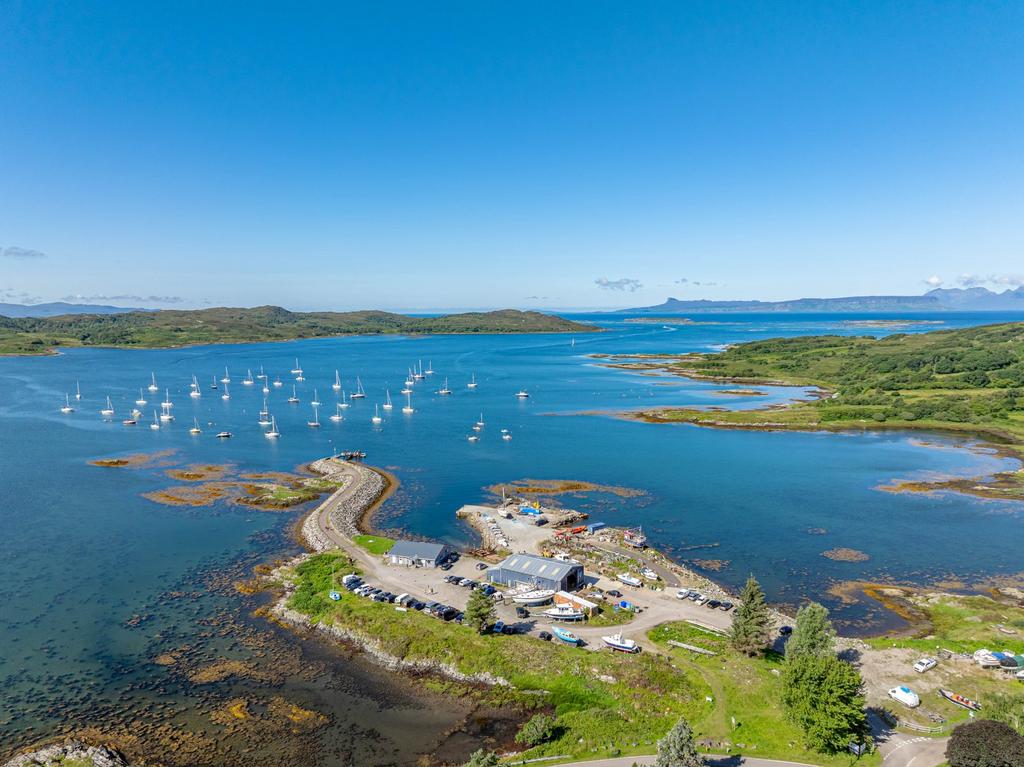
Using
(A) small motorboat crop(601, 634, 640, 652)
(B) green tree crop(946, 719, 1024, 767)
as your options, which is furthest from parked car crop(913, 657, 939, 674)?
(A) small motorboat crop(601, 634, 640, 652)

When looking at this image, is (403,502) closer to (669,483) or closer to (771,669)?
(669,483)

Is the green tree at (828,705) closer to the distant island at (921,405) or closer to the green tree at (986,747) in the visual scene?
the green tree at (986,747)

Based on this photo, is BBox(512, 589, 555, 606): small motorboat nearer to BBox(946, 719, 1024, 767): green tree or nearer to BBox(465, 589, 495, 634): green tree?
BBox(465, 589, 495, 634): green tree

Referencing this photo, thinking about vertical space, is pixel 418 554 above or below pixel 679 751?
below

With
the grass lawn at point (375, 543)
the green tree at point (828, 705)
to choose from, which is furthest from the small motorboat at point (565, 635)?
the grass lawn at point (375, 543)

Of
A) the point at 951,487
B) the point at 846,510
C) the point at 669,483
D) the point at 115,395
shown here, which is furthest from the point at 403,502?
the point at 115,395

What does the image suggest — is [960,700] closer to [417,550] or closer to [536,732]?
[536,732]

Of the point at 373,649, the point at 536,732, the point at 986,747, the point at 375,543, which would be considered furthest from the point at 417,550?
the point at 986,747
